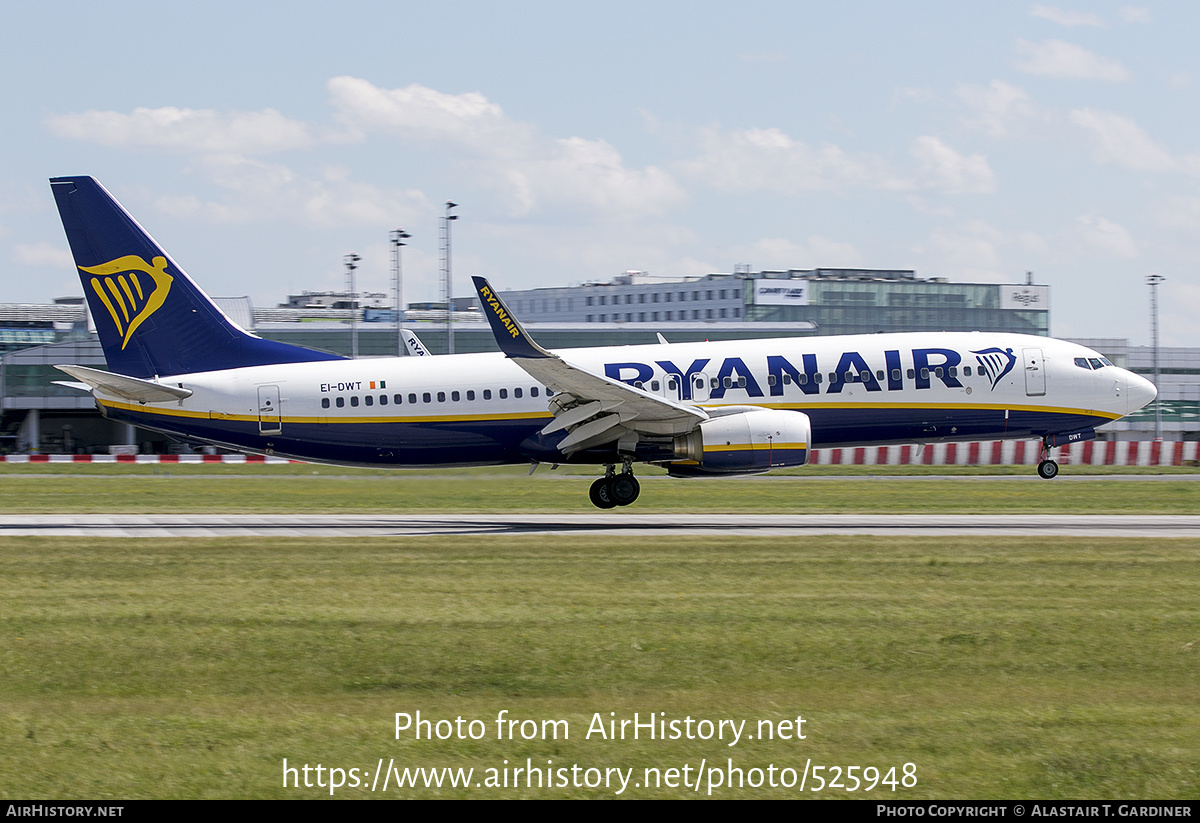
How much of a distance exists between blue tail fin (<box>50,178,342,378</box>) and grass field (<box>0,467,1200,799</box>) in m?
8.06

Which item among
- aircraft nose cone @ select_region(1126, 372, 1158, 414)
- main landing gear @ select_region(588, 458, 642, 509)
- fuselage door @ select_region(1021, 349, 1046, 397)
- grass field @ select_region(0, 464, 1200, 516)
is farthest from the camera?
grass field @ select_region(0, 464, 1200, 516)

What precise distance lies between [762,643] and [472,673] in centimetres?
343

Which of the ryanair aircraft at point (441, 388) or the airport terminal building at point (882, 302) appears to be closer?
the ryanair aircraft at point (441, 388)

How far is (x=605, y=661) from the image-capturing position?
13.0 metres

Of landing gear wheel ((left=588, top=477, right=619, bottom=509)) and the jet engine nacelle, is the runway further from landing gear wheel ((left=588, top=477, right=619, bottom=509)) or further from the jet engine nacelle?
the jet engine nacelle

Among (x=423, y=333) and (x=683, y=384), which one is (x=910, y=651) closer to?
(x=683, y=384)

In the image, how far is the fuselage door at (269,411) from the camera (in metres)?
30.1

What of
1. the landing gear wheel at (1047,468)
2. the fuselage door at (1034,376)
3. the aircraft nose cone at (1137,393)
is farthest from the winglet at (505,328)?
the aircraft nose cone at (1137,393)

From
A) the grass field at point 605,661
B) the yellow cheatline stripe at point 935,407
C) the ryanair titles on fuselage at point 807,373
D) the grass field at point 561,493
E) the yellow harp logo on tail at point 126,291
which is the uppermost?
the yellow harp logo on tail at point 126,291

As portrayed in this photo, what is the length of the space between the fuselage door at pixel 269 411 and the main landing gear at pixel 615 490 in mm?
8039

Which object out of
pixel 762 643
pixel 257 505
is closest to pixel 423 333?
pixel 257 505

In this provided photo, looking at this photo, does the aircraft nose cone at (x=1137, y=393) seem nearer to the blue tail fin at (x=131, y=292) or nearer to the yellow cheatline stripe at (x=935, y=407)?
the yellow cheatline stripe at (x=935, y=407)

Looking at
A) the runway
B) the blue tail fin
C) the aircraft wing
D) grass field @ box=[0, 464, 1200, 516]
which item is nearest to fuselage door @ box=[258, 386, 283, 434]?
the blue tail fin

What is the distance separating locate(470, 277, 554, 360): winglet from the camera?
1033 inches
